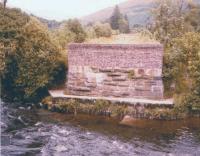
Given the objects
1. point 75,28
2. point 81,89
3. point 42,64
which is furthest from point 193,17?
point 81,89

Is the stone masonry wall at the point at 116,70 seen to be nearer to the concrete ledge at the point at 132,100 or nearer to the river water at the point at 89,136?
the concrete ledge at the point at 132,100

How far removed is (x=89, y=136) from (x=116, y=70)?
6.74m

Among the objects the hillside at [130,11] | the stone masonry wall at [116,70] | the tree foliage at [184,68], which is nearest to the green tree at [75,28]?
the tree foliage at [184,68]

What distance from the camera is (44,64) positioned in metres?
28.9

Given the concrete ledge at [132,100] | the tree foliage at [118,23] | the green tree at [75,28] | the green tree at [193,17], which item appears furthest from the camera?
the tree foliage at [118,23]

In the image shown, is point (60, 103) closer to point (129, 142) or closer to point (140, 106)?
point (140, 106)

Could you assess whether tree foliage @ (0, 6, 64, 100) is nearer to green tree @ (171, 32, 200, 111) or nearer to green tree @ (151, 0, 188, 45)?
green tree @ (171, 32, 200, 111)

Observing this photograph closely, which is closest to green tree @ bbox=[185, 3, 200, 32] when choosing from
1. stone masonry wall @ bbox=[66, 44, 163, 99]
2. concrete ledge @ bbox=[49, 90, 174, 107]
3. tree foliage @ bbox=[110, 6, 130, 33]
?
tree foliage @ bbox=[110, 6, 130, 33]

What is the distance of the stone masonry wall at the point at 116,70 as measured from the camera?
26.4m

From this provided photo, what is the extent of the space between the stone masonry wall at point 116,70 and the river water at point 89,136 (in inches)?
97.4

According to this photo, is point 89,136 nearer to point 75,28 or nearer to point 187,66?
point 187,66

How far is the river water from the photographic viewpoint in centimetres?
1883

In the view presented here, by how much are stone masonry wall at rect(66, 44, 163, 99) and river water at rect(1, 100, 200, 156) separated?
8.11 ft

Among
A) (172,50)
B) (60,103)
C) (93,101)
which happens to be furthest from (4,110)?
(172,50)
